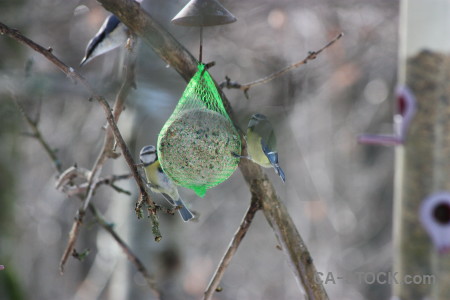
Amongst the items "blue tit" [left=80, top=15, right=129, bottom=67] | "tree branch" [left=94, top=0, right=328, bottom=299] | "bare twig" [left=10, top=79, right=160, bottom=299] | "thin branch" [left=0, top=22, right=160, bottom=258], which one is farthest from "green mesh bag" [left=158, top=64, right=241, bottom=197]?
"blue tit" [left=80, top=15, right=129, bottom=67]

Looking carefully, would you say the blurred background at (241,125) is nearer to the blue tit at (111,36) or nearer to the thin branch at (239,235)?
the blue tit at (111,36)

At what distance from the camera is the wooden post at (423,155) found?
10.2 ft

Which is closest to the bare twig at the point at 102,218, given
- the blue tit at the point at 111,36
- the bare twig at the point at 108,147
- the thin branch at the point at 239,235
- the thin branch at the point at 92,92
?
the bare twig at the point at 108,147

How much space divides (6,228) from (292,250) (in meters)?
3.57

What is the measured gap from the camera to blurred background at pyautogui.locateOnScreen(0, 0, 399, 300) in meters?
4.49

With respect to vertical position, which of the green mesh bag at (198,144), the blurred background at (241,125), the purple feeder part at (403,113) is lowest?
the green mesh bag at (198,144)

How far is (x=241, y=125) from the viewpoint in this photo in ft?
13.5

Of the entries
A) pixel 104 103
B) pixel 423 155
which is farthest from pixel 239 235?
pixel 423 155

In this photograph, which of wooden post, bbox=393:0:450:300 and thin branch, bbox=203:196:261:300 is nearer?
thin branch, bbox=203:196:261:300

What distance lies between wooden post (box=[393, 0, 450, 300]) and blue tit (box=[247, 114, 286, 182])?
39.8 inches

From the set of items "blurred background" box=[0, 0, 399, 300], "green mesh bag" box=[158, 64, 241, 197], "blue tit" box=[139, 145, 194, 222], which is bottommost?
"green mesh bag" box=[158, 64, 241, 197]

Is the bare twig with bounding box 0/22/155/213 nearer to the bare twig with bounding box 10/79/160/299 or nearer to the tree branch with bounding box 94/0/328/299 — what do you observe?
the tree branch with bounding box 94/0/328/299

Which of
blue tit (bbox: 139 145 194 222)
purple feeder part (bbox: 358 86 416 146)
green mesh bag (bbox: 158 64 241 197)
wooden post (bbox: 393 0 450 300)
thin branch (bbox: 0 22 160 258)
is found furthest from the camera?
purple feeder part (bbox: 358 86 416 146)

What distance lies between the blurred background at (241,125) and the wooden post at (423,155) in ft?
4.91
